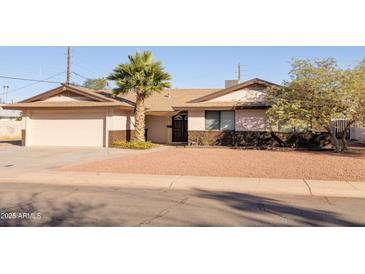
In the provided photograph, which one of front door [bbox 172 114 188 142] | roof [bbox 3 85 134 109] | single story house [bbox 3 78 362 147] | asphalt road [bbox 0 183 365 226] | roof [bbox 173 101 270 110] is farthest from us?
front door [bbox 172 114 188 142]

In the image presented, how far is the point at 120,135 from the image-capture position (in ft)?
79.5

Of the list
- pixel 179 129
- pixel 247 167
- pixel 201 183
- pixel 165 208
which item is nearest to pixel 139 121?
pixel 179 129

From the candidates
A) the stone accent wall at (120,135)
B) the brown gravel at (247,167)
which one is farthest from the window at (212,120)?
the brown gravel at (247,167)

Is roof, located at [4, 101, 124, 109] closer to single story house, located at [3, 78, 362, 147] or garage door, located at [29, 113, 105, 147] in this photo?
single story house, located at [3, 78, 362, 147]

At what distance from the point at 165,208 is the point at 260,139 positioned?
54.0ft

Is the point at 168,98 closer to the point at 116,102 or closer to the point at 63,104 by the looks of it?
the point at 116,102

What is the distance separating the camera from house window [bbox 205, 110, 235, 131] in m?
23.2

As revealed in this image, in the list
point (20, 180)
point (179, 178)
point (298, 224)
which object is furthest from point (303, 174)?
point (20, 180)

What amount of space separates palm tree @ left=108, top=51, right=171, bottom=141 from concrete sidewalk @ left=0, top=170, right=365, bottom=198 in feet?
37.9

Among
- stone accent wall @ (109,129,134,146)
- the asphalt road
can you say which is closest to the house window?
stone accent wall @ (109,129,134,146)

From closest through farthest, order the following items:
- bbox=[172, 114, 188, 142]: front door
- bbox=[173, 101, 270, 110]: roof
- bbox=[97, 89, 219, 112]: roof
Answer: bbox=[173, 101, 270, 110]: roof
bbox=[97, 89, 219, 112]: roof
bbox=[172, 114, 188, 142]: front door

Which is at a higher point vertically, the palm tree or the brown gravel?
the palm tree

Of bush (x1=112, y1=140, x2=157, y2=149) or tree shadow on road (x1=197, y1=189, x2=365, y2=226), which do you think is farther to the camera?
bush (x1=112, y1=140, x2=157, y2=149)

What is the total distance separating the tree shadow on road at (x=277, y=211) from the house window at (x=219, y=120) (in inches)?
572
